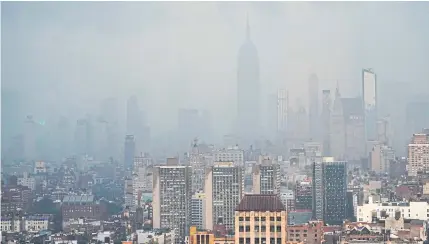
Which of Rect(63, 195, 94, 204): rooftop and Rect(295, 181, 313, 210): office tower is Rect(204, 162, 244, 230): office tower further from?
Rect(63, 195, 94, 204): rooftop

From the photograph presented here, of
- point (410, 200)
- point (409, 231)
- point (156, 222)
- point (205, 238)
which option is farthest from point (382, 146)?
point (205, 238)

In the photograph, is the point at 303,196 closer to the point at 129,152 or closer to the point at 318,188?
the point at 318,188

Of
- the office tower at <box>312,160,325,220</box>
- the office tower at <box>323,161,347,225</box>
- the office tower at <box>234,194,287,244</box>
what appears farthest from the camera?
the office tower at <box>312,160,325,220</box>

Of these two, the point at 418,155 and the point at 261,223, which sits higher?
the point at 418,155

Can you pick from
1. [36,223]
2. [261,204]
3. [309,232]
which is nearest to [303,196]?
[309,232]

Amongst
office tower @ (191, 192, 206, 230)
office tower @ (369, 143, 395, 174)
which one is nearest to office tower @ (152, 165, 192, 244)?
office tower @ (191, 192, 206, 230)

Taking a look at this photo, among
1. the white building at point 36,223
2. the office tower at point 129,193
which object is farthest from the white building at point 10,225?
the office tower at point 129,193

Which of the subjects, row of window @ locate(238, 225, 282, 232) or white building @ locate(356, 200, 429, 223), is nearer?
row of window @ locate(238, 225, 282, 232)
